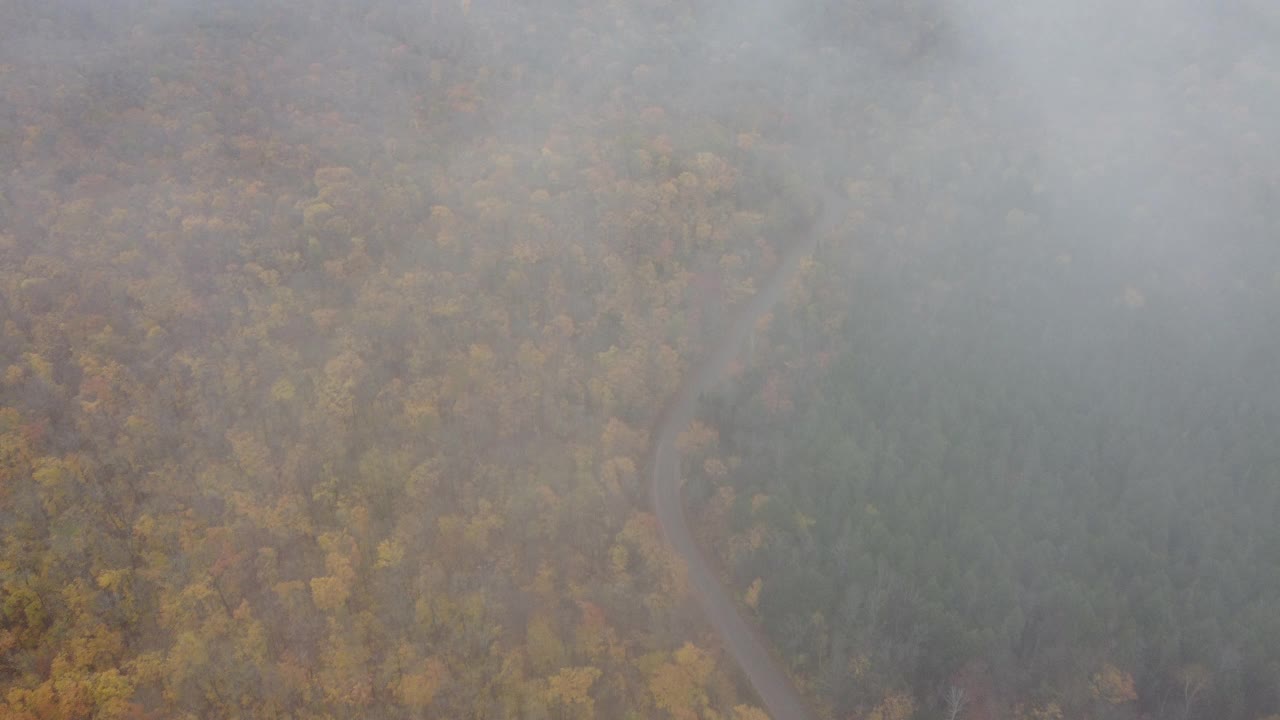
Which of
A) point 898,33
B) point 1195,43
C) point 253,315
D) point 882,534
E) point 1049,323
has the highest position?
point 1195,43

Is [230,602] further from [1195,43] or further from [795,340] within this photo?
[1195,43]

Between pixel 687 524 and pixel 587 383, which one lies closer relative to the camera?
pixel 687 524

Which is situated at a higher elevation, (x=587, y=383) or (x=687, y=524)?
(x=587, y=383)

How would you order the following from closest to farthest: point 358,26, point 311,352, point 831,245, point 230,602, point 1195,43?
point 230,602 < point 311,352 < point 831,245 < point 358,26 < point 1195,43

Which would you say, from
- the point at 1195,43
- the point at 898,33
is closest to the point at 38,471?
the point at 898,33
